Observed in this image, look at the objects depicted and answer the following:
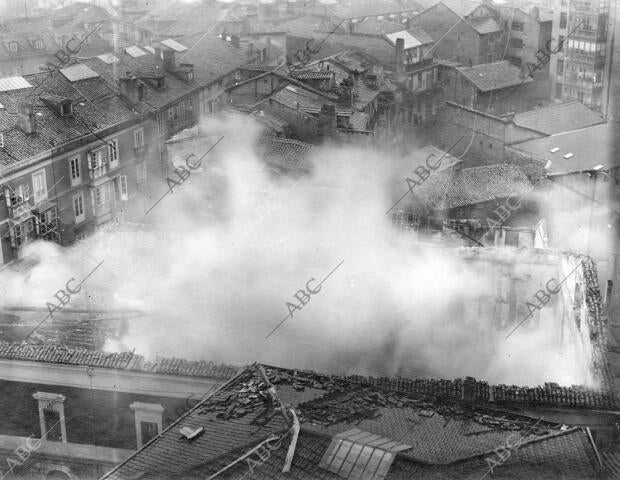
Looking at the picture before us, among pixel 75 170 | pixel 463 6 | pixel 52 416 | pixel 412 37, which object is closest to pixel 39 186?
pixel 75 170

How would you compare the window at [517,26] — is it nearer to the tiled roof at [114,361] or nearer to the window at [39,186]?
the window at [39,186]

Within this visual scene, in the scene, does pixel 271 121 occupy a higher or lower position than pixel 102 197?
higher

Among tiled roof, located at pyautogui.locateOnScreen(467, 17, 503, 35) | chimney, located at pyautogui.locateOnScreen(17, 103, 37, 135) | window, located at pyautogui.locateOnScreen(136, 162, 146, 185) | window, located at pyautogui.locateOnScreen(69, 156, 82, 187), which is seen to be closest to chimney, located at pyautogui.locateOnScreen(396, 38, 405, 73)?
tiled roof, located at pyautogui.locateOnScreen(467, 17, 503, 35)

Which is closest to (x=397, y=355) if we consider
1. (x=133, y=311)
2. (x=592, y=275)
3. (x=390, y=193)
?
(x=592, y=275)

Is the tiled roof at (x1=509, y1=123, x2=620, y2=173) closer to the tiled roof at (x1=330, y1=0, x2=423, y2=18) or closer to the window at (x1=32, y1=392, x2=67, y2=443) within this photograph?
the window at (x1=32, y1=392, x2=67, y2=443)

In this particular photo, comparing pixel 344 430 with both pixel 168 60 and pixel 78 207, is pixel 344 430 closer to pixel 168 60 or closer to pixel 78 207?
pixel 78 207

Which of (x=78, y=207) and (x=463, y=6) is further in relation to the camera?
(x=463, y=6)
